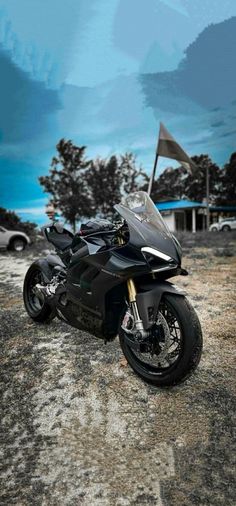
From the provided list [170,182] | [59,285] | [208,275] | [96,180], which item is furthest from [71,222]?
[59,285]

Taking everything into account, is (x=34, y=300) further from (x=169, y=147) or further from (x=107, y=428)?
(x=169, y=147)

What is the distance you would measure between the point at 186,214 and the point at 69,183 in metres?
14.4

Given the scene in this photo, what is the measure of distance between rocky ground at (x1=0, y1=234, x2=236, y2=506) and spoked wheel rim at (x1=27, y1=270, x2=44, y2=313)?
0.64 metres

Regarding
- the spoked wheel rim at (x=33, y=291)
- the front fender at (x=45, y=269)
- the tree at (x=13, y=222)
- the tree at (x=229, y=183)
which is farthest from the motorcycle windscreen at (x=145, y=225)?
the tree at (x=229, y=183)

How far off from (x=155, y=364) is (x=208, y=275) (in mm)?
4573

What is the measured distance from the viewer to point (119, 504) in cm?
180

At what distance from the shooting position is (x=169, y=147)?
10.3 meters

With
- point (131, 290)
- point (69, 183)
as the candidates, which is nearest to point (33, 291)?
point (131, 290)

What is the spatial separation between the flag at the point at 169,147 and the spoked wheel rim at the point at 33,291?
6.57 metres

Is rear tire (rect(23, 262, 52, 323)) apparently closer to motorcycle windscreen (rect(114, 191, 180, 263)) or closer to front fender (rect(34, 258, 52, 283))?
front fender (rect(34, 258, 52, 283))

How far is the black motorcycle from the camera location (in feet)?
8.57

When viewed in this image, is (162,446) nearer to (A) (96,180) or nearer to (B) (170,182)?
(A) (96,180)

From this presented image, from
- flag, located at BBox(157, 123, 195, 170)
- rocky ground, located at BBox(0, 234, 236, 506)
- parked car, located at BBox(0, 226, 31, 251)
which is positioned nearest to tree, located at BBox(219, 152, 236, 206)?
parked car, located at BBox(0, 226, 31, 251)

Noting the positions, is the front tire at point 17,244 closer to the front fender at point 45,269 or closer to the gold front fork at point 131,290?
the front fender at point 45,269
